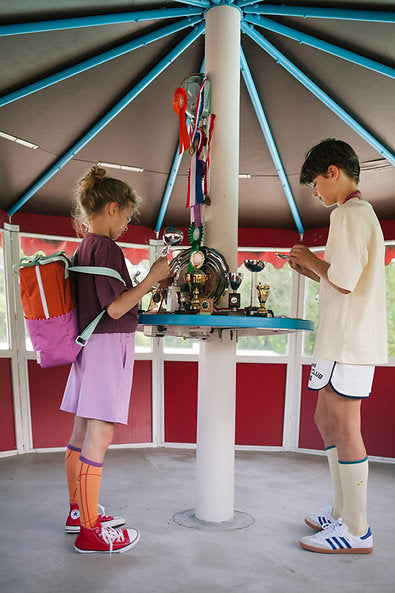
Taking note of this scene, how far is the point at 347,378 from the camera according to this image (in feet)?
8.73

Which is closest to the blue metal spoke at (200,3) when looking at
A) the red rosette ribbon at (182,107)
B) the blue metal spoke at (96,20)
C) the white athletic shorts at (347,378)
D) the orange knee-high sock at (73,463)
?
the blue metal spoke at (96,20)

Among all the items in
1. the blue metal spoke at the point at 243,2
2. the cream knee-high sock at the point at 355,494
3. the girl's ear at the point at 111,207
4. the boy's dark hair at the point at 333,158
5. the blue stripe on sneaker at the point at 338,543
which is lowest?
the blue stripe on sneaker at the point at 338,543

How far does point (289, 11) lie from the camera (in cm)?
324

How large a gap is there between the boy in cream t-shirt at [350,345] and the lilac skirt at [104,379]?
100 cm

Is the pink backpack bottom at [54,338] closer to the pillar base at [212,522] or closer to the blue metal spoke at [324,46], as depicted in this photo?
the pillar base at [212,522]

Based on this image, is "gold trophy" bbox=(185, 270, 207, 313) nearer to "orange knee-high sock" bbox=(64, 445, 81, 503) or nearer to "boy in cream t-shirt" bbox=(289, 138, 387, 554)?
"boy in cream t-shirt" bbox=(289, 138, 387, 554)

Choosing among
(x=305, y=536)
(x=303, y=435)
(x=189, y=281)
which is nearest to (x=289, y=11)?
(x=189, y=281)

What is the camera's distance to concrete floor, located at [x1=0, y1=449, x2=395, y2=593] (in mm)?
2307

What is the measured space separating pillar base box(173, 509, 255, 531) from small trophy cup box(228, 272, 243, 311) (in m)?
1.24

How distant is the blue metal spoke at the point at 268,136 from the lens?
13.1 ft

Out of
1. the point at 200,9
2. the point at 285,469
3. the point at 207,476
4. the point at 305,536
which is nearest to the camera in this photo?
the point at 305,536

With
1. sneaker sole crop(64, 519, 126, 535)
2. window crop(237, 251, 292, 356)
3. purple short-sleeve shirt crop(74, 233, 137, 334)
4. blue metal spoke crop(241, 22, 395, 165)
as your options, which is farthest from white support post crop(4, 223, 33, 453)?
blue metal spoke crop(241, 22, 395, 165)

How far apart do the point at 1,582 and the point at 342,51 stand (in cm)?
355

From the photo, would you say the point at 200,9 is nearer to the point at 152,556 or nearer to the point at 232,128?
the point at 232,128
